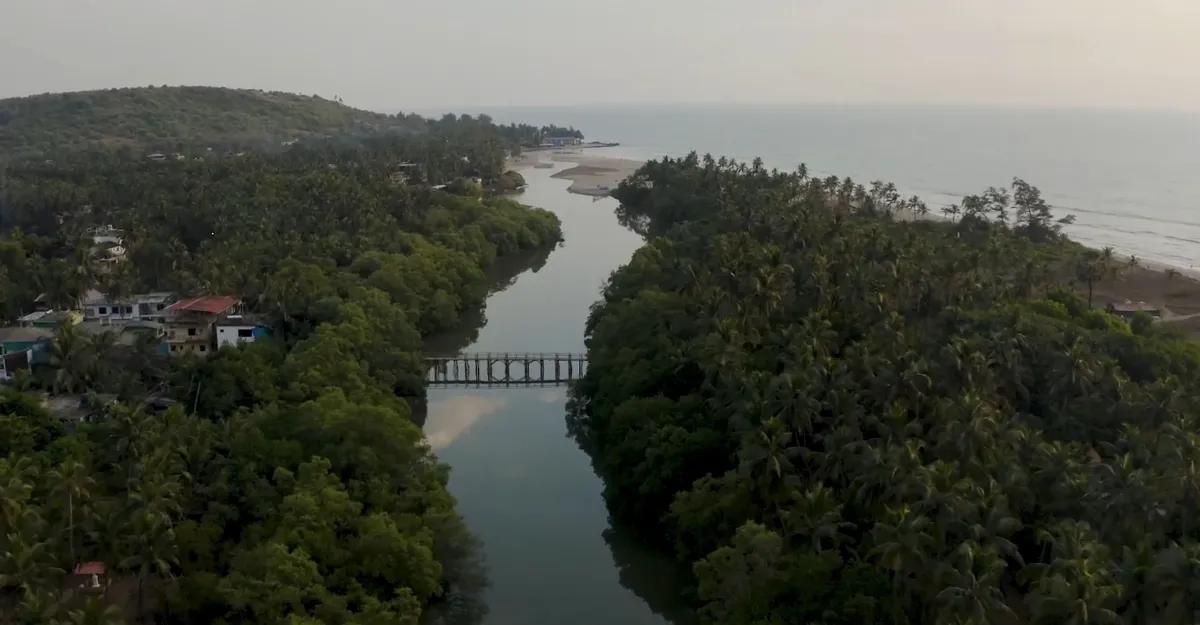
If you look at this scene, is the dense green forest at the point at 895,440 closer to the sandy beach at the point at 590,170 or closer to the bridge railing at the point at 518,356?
the bridge railing at the point at 518,356

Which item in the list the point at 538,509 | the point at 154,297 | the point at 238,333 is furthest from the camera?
the point at 154,297

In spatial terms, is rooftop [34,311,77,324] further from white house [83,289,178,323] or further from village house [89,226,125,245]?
village house [89,226,125,245]

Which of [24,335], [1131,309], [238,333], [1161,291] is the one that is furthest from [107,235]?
[1161,291]

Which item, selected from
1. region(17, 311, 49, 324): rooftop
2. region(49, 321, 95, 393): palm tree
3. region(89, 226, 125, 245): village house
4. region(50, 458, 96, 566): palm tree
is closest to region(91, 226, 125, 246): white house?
region(89, 226, 125, 245): village house

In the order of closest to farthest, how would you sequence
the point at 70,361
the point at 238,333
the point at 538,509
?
the point at 538,509 → the point at 70,361 → the point at 238,333

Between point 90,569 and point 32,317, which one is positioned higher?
point 32,317

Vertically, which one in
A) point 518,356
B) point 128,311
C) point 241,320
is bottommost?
point 518,356

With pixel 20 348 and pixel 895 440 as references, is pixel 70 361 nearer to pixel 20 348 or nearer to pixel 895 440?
pixel 20 348
